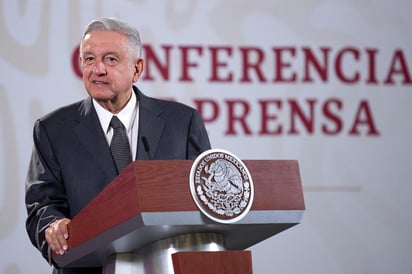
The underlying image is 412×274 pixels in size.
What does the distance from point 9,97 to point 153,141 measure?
5.53 feet

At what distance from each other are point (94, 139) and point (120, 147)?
0.24ft

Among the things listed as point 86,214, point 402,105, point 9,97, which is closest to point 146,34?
point 9,97

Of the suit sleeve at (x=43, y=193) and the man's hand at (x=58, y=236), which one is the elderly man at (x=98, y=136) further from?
the man's hand at (x=58, y=236)

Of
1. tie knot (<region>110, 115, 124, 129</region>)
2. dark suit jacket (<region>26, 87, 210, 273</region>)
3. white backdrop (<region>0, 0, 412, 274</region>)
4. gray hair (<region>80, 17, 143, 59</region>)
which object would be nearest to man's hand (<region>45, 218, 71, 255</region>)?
dark suit jacket (<region>26, 87, 210, 273</region>)

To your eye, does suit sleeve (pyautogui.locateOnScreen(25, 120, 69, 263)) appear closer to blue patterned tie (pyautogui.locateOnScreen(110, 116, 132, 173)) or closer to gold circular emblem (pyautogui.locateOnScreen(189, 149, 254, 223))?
blue patterned tie (pyautogui.locateOnScreen(110, 116, 132, 173))

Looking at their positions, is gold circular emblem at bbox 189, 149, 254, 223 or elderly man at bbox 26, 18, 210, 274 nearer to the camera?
gold circular emblem at bbox 189, 149, 254, 223

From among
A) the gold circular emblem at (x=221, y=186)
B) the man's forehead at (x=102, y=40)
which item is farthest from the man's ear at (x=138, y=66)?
the gold circular emblem at (x=221, y=186)

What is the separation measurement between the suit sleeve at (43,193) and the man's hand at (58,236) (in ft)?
0.22

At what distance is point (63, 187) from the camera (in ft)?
8.10

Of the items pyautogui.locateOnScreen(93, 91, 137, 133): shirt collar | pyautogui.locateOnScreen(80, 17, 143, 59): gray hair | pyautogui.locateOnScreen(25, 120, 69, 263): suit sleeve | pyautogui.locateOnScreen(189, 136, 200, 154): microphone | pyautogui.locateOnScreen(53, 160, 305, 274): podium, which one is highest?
pyautogui.locateOnScreen(80, 17, 143, 59): gray hair

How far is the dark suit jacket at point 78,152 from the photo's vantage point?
2418mm

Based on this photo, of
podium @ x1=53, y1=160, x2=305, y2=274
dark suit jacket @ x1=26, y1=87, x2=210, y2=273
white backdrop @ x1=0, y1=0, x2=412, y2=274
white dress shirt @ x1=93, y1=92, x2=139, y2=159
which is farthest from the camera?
white backdrop @ x1=0, y1=0, x2=412, y2=274

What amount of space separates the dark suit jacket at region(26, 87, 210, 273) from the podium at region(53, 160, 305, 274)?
305 millimetres

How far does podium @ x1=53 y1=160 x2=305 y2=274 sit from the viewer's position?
6.10 feet
